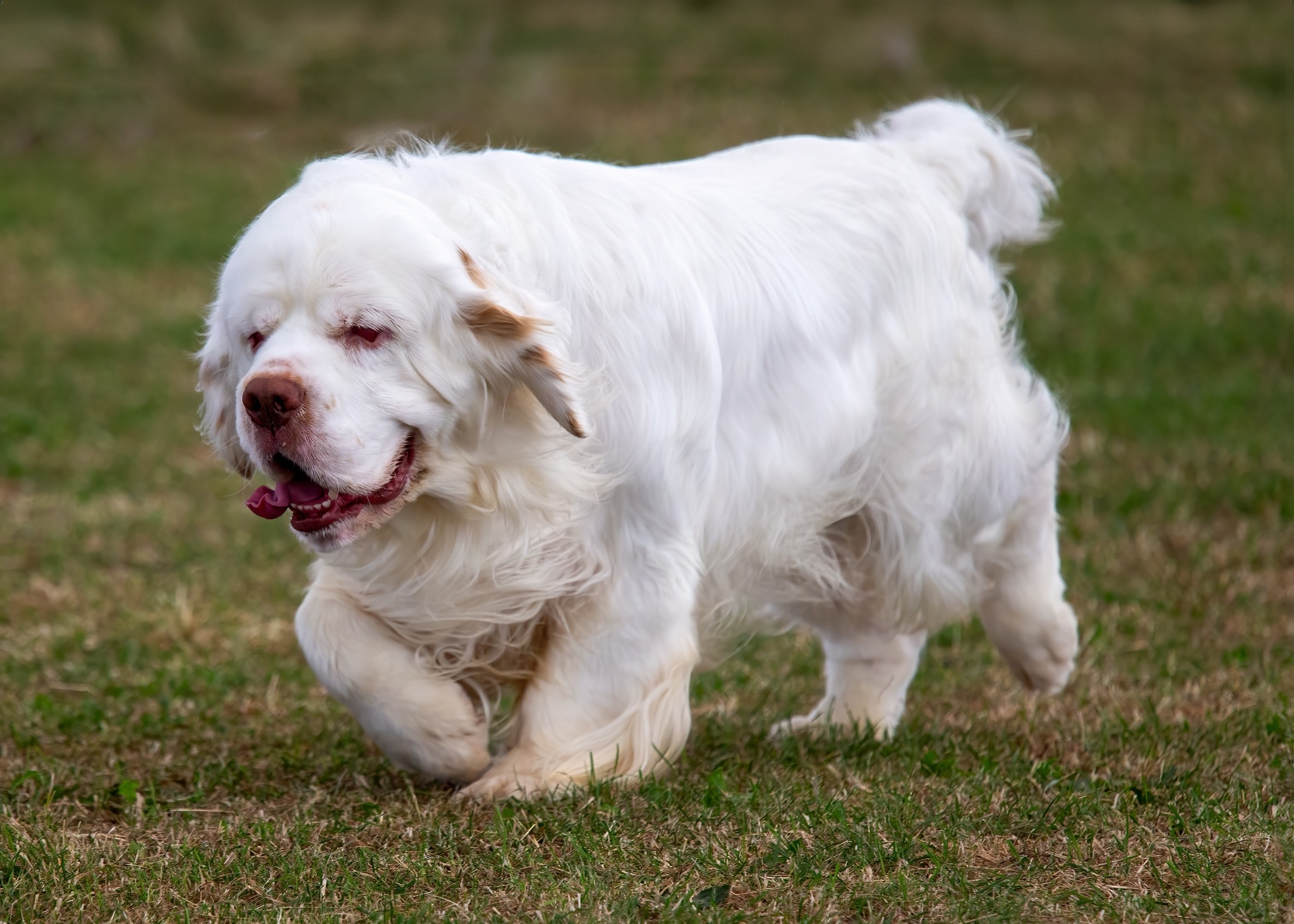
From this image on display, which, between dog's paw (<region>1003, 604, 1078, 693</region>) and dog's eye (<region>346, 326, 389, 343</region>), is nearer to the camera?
dog's eye (<region>346, 326, 389, 343</region>)

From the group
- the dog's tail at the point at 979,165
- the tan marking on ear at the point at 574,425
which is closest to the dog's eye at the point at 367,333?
the tan marking on ear at the point at 574,425

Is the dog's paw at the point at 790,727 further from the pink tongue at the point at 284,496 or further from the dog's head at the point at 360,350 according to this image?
the pink tongue at the point at 284,496

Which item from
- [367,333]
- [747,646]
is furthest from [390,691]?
[747,646]

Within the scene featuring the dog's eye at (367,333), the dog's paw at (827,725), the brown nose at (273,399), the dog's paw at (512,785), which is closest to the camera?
the brown nose at (273,399)

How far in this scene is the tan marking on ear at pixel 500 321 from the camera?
3320 mm

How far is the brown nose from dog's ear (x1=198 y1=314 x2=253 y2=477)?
0.14m

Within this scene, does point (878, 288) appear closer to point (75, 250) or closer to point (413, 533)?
point (413, 533)

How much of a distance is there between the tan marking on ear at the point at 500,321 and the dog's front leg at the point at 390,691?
792 millimetres

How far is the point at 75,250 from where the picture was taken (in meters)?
11.7

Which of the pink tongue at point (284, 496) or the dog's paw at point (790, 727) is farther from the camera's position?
the dog's paw at point (790, 727)

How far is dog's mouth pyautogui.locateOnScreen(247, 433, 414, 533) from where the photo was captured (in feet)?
11.1

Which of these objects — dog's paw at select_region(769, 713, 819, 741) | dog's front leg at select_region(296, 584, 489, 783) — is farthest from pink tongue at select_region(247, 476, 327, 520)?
dog's paw at select_region(769, 713, 819, 741)

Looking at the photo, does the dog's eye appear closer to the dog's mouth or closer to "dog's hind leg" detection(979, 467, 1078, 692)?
the dog's mouth

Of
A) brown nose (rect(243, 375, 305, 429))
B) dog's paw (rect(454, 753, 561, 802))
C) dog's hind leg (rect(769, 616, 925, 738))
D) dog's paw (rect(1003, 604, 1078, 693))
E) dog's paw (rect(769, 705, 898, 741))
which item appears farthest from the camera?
dog's paw (rect(1003, 604, 1078, 693))
